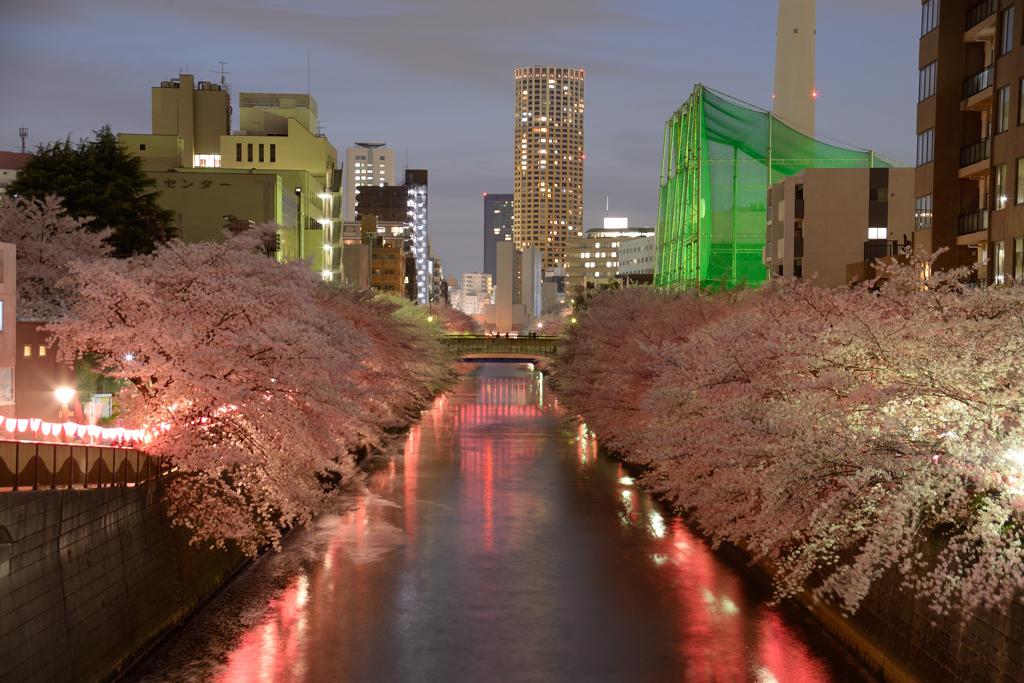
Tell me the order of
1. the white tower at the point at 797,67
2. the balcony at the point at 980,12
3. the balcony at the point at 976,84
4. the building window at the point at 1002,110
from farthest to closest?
the white tower at the point at 797,67
the balcony at the point at 976,84
the balcony at the point at 980,12
the building window at the point at 1002,110

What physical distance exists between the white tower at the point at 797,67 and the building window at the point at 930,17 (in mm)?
46291

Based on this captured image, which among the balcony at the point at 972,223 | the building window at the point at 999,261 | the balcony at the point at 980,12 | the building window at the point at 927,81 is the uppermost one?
the balcony at the point at 980,12

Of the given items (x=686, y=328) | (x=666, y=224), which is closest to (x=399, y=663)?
(x=686, y=328)

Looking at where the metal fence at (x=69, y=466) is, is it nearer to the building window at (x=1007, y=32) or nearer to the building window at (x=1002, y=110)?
the building window at (x=1002, y=110)

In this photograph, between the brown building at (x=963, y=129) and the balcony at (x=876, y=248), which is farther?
the balcony at (x=876, y=248)

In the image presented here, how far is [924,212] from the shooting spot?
3959 centimetres

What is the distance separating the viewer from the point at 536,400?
280ft

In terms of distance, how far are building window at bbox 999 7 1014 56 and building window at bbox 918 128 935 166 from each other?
528 centimetres

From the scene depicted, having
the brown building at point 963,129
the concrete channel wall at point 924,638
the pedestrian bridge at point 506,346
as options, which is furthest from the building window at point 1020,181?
the pedestrian bridge at point 506,346

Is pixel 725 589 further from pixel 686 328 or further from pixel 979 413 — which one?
pixel 686 328

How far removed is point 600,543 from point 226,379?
1408cm

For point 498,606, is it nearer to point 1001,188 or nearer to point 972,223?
point 1001,188

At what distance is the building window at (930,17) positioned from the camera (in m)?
38.2

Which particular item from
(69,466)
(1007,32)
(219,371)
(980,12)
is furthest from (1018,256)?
(69,466)
